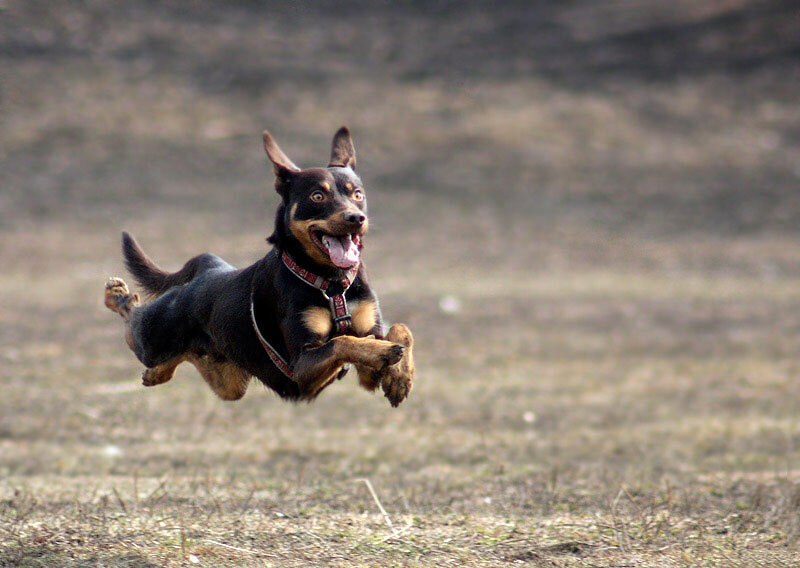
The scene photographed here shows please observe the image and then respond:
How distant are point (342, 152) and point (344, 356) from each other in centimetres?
104

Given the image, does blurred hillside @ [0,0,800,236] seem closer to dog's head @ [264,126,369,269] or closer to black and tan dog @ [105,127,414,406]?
black and tan dog @ [105,127,414,406]

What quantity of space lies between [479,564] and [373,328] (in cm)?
123

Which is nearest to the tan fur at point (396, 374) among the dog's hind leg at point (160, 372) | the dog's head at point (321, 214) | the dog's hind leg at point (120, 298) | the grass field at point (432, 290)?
the dog's head at point (321, 214)

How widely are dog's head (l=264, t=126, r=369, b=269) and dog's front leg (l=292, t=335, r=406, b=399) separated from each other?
312mm

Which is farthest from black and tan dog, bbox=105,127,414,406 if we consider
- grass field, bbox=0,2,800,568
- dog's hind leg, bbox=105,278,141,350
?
grass field, bbox=0,2,800,568

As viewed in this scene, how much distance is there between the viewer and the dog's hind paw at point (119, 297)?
5.52 m

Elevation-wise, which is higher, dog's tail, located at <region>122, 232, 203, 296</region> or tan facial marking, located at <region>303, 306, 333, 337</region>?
dog's tail, located at <region>122, 232, 203, 296</region>

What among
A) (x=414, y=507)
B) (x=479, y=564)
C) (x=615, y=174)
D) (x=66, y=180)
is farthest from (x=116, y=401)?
(x=615, y=174)

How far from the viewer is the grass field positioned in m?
5.88

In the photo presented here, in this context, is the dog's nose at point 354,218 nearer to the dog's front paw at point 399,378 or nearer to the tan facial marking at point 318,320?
the tan facial marking at point 318,320

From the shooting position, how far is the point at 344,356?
433cm

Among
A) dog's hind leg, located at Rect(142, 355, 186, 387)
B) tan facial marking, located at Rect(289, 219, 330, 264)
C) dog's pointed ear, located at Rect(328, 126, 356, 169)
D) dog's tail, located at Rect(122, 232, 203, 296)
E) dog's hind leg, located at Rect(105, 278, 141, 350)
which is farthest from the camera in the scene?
dog's tail, located at Rect(122, 232, 203, 296)

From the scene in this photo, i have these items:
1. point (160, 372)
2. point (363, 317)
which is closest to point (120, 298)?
point (160, 372)

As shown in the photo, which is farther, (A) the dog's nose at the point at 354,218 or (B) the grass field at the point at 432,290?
(B) the grass field at the point at 432,290
